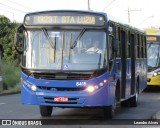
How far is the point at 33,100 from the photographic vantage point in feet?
41.6

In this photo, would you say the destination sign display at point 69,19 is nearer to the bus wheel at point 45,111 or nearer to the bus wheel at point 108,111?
the bus wheel at point 108,111

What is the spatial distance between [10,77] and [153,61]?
12.3 m

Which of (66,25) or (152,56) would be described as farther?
(152,56)

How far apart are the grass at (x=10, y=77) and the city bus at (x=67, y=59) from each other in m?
18.2

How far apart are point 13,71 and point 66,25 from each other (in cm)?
2542

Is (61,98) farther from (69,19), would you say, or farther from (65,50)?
(69,19)

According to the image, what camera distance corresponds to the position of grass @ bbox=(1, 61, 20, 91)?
32562mm

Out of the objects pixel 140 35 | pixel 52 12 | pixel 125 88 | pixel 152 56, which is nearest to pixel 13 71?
pixel 152 56

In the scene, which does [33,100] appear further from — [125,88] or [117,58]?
[125,88]

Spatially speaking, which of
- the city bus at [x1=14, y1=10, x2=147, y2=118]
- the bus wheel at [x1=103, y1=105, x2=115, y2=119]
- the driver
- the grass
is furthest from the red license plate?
the grass

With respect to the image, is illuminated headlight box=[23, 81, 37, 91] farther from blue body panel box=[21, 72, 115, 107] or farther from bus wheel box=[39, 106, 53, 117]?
bus wheel box=[39, 106, 53, 117]

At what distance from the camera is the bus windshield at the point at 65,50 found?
12625 mm

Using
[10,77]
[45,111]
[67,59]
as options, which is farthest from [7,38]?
[67,59]

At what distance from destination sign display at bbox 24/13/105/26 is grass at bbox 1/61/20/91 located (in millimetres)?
18269
